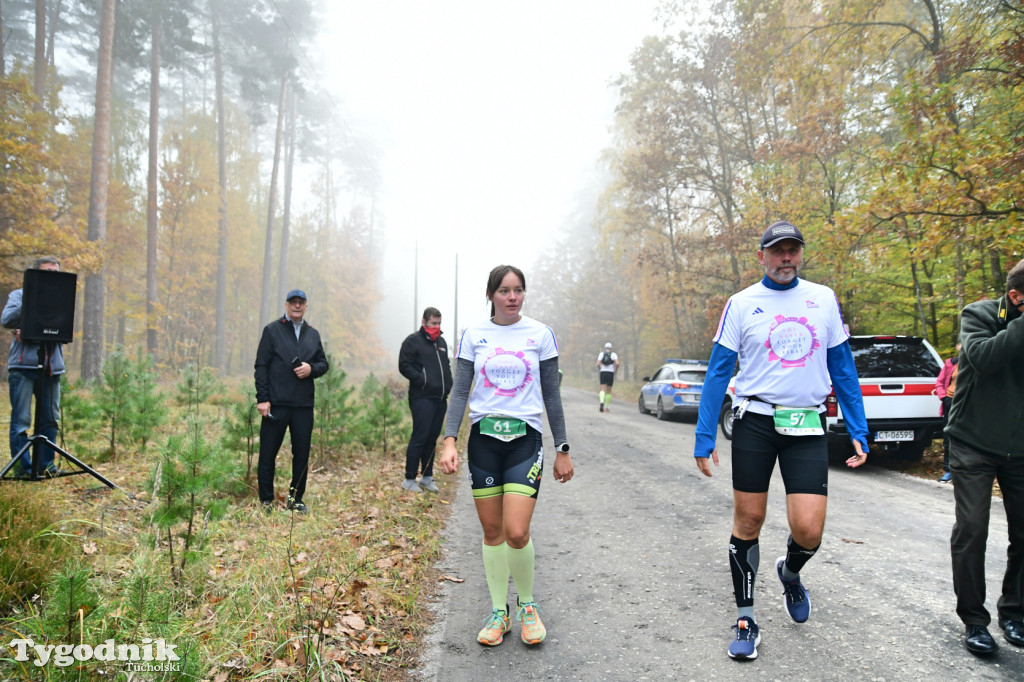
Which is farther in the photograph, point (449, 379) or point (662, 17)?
point (662, 17)

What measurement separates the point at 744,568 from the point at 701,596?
0.93m

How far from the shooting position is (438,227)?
12106 centimetres

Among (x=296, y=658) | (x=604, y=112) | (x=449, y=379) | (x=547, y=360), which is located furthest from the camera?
(x=604, y=112)

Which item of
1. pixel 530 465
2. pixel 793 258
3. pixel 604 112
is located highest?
pixel 604 112

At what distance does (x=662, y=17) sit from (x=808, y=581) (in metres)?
19.9

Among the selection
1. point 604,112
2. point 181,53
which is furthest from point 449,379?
point 604,112

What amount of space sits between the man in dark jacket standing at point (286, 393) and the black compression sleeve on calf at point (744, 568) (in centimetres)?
399

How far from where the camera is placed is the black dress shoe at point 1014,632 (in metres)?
3.33

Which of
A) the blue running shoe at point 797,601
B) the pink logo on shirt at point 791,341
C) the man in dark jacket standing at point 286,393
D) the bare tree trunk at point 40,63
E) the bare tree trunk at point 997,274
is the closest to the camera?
the pink logo on shirt at point 791,341

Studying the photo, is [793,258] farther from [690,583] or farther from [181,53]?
[181,53]

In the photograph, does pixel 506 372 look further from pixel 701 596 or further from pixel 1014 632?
pixel 1014 632

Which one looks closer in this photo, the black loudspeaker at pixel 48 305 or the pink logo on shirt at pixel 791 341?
the pink logo on shirt at pixel 791 341

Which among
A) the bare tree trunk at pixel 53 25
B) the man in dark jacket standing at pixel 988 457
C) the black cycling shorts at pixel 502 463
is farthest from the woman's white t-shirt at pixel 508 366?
the bare tree trunk at pixel 53 25

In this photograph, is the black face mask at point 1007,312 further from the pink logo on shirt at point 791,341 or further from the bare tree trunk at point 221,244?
the bare tree trunk at point 221,244
